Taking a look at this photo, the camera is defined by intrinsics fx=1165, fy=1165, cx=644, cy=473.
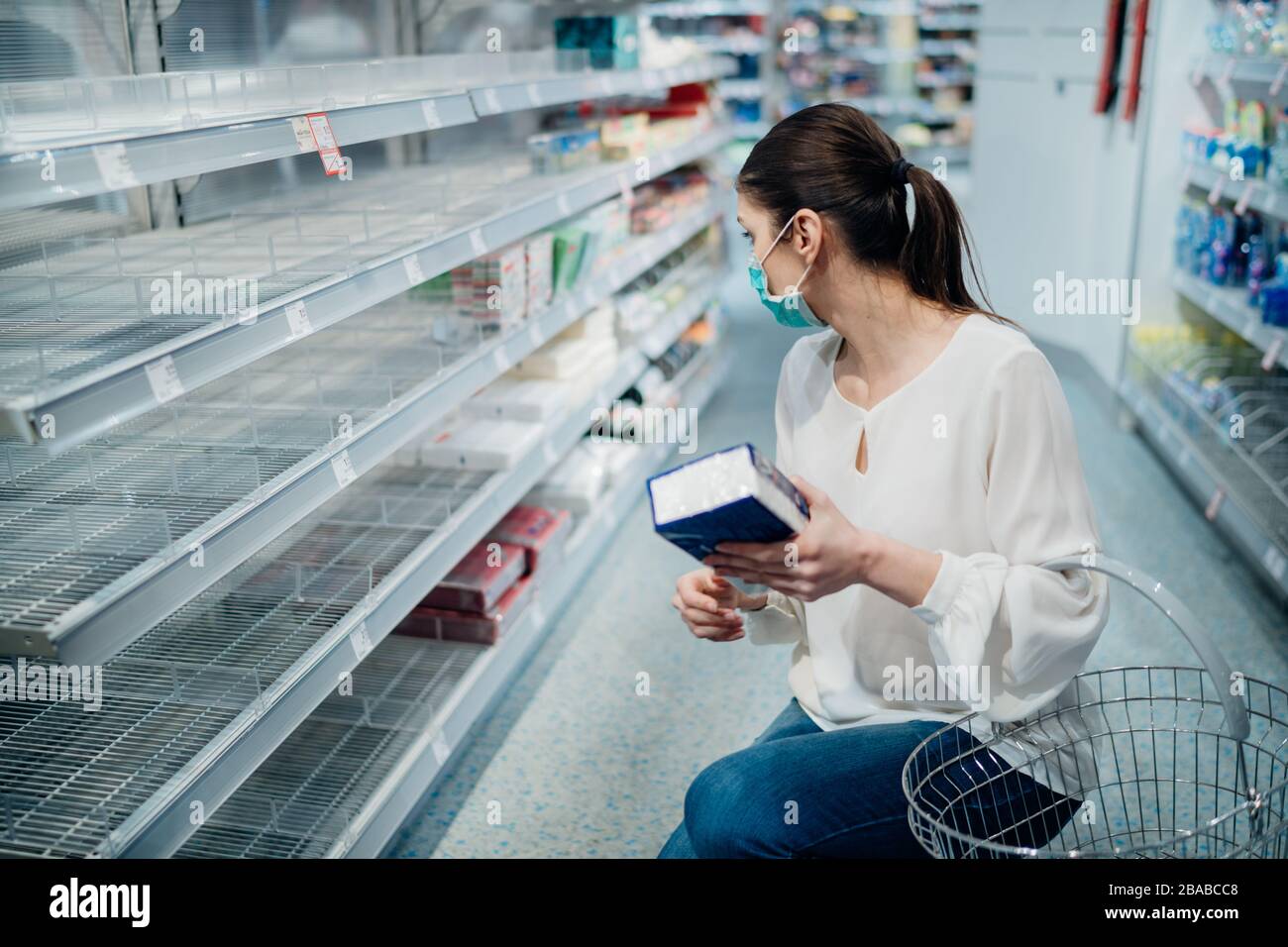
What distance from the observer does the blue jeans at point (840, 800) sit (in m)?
1.62

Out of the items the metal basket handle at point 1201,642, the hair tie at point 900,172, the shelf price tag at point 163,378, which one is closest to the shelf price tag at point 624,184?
the hair tie at point 900,172

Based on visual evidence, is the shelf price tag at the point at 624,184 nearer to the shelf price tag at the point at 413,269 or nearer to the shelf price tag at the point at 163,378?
the shelf price tag at the point at 413,269

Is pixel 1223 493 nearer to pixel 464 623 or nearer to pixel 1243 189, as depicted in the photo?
pixel 1243 189

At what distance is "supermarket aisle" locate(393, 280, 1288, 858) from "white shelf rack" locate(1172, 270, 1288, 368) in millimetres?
739

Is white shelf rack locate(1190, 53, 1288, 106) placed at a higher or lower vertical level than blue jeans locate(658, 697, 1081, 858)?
higher

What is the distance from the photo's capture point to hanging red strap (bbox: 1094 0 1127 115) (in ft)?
18.0

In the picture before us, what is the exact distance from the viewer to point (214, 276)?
7.29 ft

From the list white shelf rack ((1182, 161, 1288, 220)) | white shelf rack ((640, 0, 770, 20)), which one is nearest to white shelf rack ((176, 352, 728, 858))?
white shelf rack ((1182, 161, 1288, 220))

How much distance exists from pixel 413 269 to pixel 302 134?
49cm

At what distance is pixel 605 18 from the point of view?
4.23 metres

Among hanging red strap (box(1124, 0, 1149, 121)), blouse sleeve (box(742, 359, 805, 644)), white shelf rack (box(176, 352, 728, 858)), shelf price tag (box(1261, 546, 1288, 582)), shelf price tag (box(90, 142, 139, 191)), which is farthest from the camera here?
hanging red strap (box(1124, 0, 1149, 121))

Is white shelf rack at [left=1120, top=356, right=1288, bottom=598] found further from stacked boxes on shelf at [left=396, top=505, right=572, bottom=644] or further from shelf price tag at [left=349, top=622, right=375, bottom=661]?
shelf price tag at [left=349, top=622, right=375, bottom=661]
